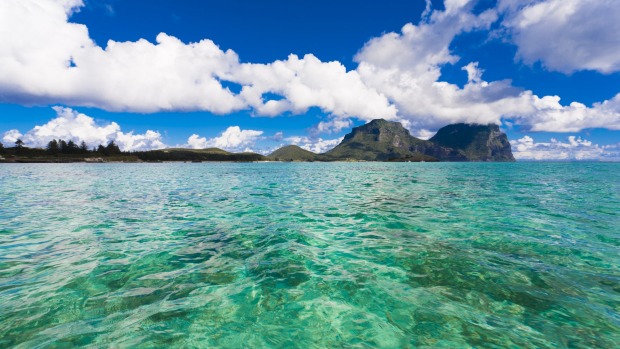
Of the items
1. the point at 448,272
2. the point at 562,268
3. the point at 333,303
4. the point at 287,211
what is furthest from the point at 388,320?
the point at 287,211

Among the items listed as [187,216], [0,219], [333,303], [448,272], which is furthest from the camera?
[187,216]

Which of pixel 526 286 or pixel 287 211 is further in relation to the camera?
pixel 287 211

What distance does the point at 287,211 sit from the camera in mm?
25734

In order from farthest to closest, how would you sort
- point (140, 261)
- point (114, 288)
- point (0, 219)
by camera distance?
1. point (0, 219)
2. point (140, 261)
3. point (114, 288)

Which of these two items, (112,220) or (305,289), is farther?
(112,220)

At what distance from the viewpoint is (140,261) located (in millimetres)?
12766

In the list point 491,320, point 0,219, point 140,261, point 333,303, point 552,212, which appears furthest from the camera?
point 552,212

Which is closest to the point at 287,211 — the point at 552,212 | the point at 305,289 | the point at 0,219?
the point at 305,289

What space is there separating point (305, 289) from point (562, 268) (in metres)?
10.8

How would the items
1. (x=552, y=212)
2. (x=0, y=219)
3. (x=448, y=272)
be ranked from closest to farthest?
1. (x=448, y=272)
2. (x=0, y=219)
3. (x=552, y=212)

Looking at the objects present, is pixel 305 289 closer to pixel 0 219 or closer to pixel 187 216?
pixel 187 216

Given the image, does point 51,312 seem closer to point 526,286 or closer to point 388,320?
point 388,320

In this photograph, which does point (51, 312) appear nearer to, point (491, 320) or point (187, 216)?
point (491, 320)

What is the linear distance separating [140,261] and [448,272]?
13071 mm
